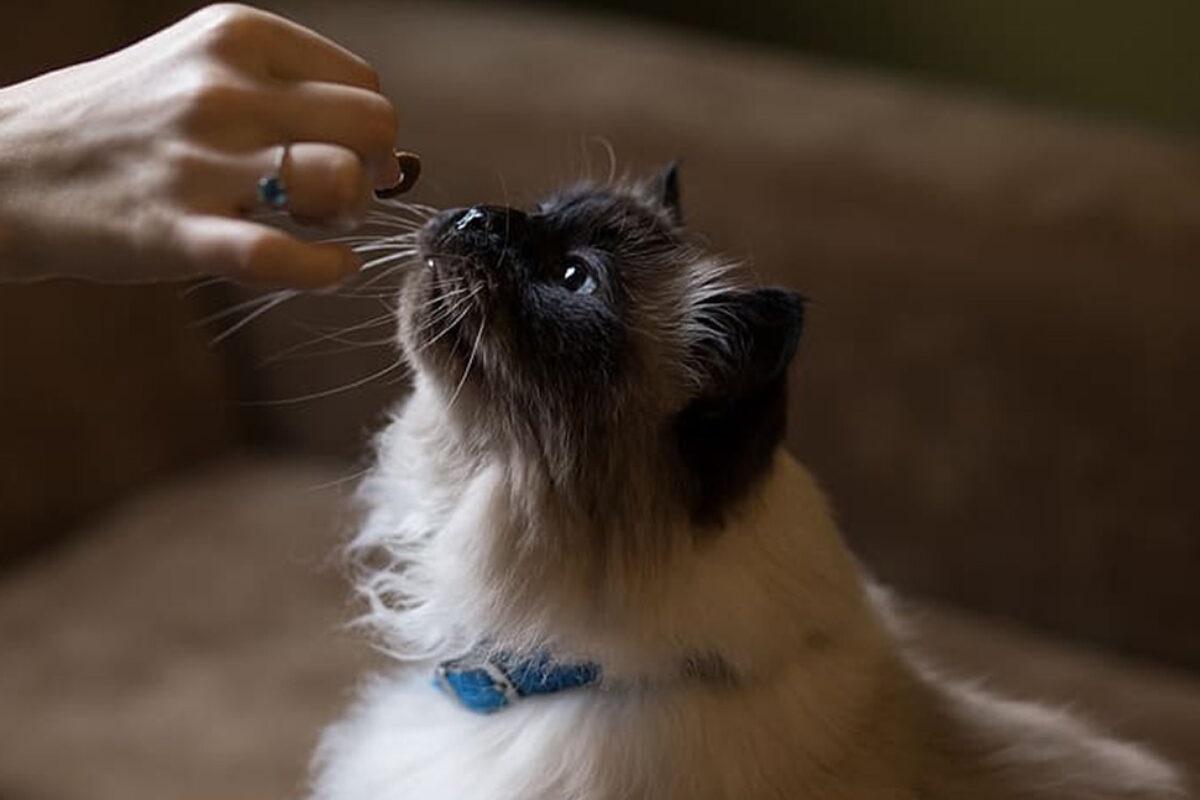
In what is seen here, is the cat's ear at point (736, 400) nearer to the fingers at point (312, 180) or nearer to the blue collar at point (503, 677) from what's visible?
the blue collar at point (503, 677)

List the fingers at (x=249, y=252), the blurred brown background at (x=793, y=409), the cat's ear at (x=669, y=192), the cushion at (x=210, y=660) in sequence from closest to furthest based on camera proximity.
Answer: the fingers at (x=249, y=252), the cat's ear at (x=669, y=192), the cushion at (x=210, y=660), the blurred brown background at (x=793, y=409)

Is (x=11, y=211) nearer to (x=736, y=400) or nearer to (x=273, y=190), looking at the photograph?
(x=273, y=190)

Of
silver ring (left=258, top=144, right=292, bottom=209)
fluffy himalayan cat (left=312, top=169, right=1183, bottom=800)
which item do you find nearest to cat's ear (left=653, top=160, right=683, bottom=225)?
fluffy himalayan cat (left=312, top=169, right=1183, bottom=800)

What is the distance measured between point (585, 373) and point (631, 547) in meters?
0.12

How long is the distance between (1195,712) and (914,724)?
25.3 inches

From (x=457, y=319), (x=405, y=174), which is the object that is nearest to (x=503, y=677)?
(x=457, y=319)

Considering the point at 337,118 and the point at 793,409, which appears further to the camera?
the point at 793,409

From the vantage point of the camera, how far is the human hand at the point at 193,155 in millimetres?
A: 810

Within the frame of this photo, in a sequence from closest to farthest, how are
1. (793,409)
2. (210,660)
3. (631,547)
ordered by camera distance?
(631,547), (210,660), (793,409)

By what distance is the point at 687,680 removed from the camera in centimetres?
115

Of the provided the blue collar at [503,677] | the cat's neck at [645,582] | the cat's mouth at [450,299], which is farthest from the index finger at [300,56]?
the blue collar at [503,677]

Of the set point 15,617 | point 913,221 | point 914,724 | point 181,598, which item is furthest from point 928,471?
point 15,617

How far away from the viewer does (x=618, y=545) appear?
44.3 inches

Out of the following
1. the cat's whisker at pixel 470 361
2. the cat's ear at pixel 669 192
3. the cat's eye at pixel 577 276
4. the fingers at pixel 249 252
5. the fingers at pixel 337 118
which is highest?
the fingers at pixel 337 118
